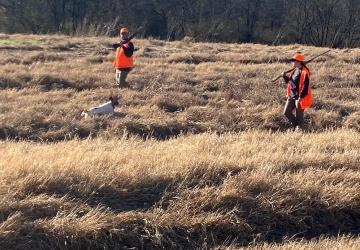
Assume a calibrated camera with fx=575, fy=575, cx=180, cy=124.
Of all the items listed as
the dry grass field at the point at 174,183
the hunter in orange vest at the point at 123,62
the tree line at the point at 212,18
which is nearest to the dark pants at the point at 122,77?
the hunter in orange vest at the point at 123,62

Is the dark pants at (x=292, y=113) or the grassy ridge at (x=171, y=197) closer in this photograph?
the grassy ridge at (x=171, y=197)

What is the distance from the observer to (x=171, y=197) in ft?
16.8

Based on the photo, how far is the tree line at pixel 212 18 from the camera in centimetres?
4028

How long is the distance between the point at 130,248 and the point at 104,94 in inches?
335

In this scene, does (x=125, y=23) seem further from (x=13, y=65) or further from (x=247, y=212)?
(x=247, y=212)

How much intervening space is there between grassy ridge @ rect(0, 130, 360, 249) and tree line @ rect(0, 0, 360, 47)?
107 ft

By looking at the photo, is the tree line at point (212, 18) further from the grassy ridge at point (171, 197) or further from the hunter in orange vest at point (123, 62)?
the grassy ridge at point (171, 197)

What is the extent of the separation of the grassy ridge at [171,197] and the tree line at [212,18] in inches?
1284

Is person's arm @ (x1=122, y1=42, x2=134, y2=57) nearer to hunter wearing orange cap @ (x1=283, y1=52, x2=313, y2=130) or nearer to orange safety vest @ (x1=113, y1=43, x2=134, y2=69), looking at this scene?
orange safety vest @ (x1=113, y1=43, x2=134, y2=69)

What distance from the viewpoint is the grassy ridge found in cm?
450

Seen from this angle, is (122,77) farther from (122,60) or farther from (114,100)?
(114,100)

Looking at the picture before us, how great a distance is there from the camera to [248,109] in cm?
1185

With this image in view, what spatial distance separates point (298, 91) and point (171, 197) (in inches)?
238

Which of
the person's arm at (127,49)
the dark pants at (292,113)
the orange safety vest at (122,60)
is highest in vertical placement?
the person's arm at (127,49)
